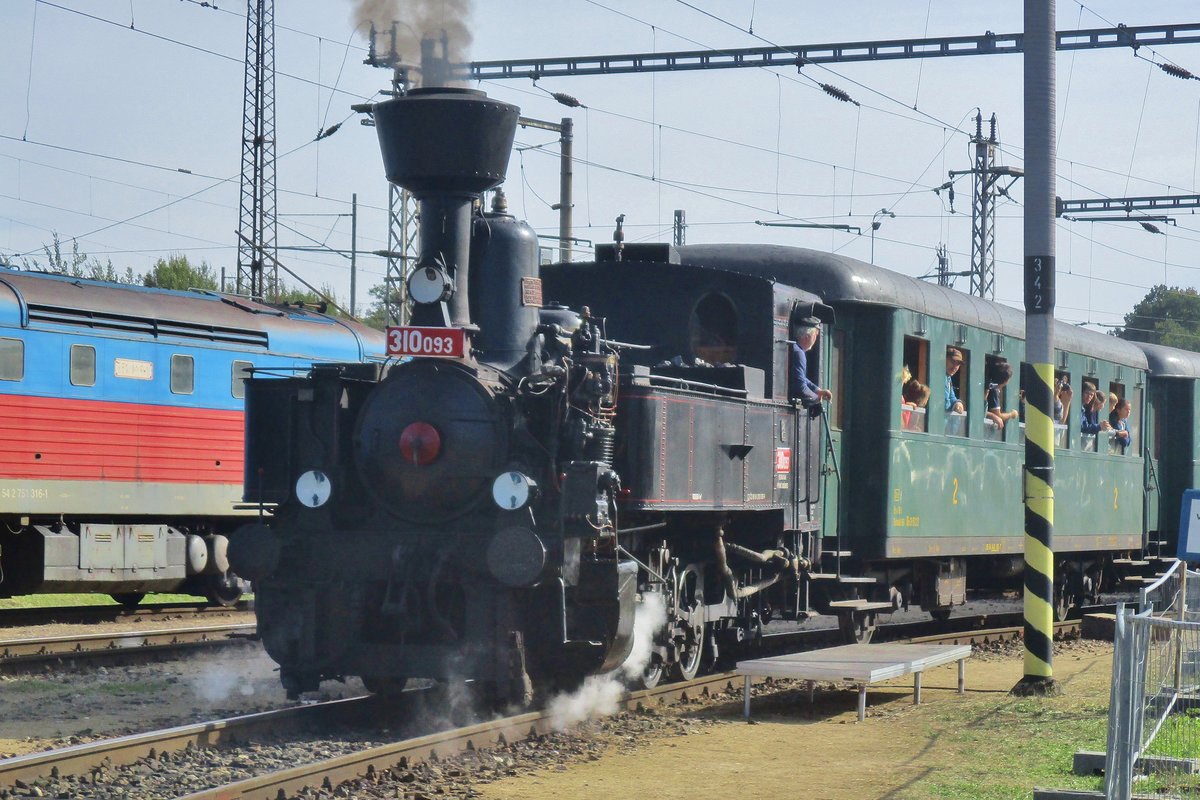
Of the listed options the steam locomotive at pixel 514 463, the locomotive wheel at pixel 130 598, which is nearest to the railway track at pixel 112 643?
the steam locomotive at pixel 514 463

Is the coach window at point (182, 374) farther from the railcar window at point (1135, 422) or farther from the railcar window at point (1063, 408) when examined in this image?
the railcar window at point (1135, 422)

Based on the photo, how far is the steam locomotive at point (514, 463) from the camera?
31.7 ft

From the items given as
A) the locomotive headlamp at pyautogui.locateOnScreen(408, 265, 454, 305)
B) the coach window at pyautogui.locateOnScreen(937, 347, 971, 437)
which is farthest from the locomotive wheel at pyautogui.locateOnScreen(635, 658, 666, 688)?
the coach window at pyautogui.locateOnScreen(937, 347, 971, 437)

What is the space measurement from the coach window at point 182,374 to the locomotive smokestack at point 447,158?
862 centimetres

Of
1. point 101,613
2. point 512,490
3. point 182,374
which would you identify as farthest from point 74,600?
point 512,490

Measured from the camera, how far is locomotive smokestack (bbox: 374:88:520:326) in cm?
981

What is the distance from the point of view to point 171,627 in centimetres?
1633

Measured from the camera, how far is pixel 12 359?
16.0 meters

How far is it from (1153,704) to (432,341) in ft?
15.2

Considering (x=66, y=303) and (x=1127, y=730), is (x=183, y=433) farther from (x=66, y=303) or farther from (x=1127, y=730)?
(x=1127, y=730)

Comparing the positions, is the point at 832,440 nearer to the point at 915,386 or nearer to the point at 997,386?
the point at 915,386

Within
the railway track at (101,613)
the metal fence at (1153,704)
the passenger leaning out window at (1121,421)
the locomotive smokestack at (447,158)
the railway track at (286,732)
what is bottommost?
the railway track at (101,613)

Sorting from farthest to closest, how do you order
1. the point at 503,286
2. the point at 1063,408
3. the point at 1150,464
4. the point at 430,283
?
the point at 1150,464
the point at 1063,408
the point at 503,286
the point at 430,283

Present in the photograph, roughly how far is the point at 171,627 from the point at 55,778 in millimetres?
8923
